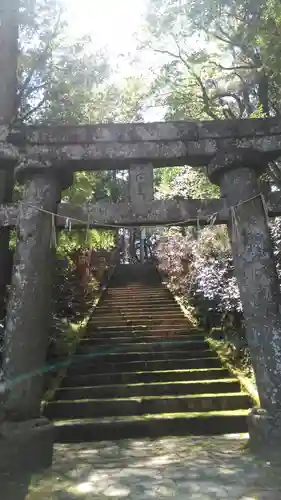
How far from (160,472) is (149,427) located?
68.8 inches

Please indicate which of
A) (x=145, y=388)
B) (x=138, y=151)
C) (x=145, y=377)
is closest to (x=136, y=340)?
(x=145, y=377)

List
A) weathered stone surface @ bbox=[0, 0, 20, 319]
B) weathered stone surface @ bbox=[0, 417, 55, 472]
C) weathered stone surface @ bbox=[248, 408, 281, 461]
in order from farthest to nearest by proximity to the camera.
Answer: weathered stone surface @ bbox=[0, 0, 20, 319] → weathered stone surface @ bbox=[248, 408, 281, 461] → weathered stone surface @ bbox=[0, 417, 55, 472]

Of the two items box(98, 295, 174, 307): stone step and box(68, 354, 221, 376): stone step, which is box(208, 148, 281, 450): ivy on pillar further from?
box(98, 295, 174, 307): stone step

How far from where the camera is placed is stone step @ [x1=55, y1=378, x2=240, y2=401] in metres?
8.14

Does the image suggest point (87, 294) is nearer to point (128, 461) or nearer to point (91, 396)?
point (91, 396)

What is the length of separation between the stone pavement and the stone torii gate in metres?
0.45

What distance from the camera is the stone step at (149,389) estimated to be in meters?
8.14

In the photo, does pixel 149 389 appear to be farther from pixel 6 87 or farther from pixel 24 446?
pixel 6 87

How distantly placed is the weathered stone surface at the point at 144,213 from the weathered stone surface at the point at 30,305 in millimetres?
212

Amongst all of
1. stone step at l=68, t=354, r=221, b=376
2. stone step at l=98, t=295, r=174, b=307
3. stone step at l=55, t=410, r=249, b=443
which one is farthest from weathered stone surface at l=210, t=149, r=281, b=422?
stone step at l=98, t=295, r=174, b=307

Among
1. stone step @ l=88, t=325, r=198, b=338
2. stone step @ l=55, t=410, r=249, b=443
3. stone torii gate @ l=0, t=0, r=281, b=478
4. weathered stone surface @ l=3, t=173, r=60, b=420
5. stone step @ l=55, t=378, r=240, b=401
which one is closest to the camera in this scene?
weathered stone surface @ l=3, t=173, r=60, b=420

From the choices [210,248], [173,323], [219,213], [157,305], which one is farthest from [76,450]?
[157,305]

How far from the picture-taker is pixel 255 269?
17.9ft

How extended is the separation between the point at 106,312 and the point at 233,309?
4.89 meters
